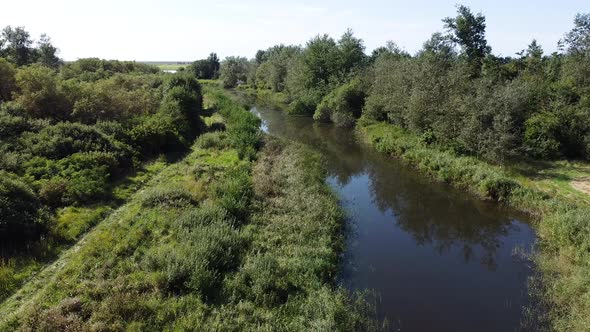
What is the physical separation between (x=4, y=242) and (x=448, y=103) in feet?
98.4

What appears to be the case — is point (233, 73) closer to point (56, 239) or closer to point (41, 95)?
point (41, 95)

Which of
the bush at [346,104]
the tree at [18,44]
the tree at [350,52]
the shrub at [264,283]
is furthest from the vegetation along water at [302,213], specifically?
the tree at [18,44]

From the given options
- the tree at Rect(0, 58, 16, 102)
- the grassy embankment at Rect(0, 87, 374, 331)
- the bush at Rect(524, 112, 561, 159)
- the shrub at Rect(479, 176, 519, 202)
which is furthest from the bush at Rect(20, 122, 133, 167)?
the bush at Rect(524, 112, 561, 159)

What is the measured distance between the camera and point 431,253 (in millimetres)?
17516

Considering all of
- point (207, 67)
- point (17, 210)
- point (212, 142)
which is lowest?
point (17, 210)

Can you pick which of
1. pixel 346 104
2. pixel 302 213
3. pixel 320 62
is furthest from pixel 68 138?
pixel 320 62

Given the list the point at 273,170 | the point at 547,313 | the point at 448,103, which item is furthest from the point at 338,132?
the point at 547,313

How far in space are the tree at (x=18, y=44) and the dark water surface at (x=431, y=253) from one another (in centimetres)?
5493

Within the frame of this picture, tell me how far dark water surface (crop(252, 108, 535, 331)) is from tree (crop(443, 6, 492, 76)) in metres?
28.5

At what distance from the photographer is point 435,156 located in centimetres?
2875

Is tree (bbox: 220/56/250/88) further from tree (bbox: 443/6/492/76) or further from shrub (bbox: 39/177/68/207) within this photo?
shrub (bbox: 39/177/68/207)

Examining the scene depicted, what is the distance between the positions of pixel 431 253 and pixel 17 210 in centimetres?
1805

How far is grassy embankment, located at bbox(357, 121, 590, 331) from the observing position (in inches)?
495

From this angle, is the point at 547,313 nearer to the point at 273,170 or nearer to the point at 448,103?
the point at 273,170
